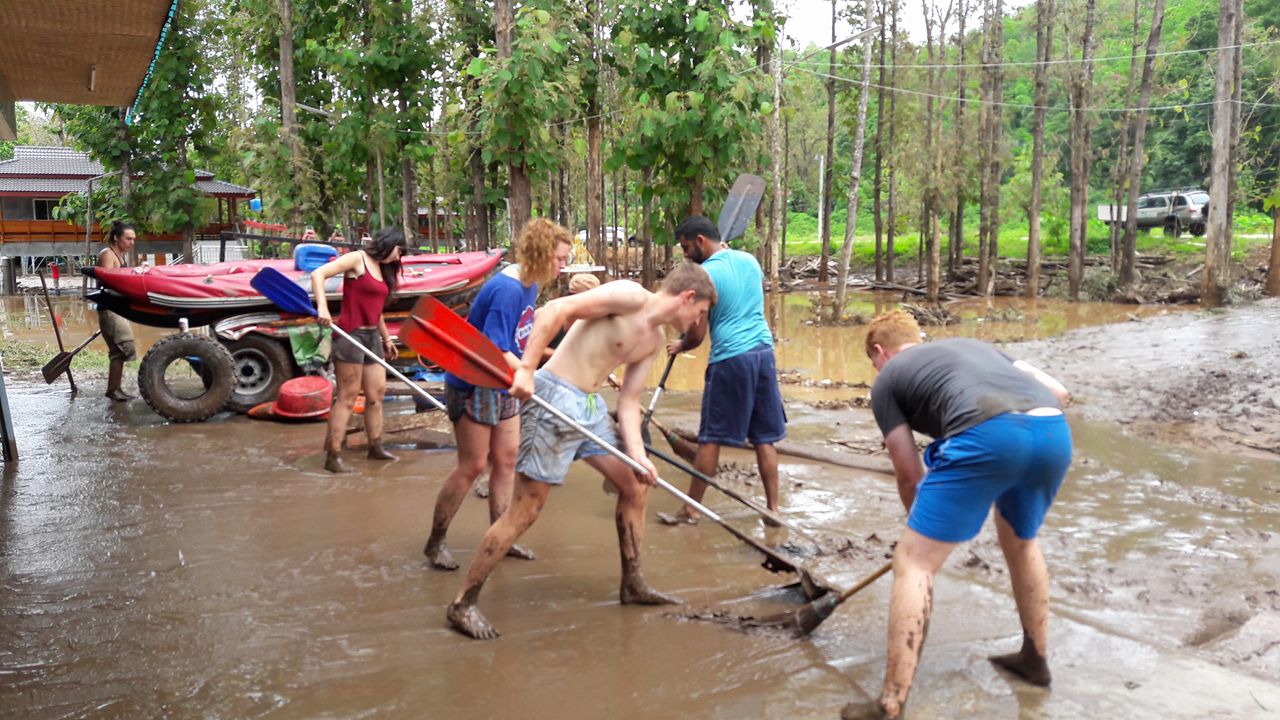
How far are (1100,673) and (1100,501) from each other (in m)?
2.94

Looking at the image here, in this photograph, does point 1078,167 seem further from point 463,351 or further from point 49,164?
point 49,164

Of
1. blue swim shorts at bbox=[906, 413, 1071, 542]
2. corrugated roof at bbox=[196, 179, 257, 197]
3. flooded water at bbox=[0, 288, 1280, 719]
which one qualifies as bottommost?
flooded water at bbox=[0, 288, 1280, 719]

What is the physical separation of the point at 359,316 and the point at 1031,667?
5071 mm

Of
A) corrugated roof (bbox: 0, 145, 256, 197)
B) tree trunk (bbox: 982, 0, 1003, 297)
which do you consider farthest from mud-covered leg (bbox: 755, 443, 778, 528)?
corrugated roof (bbox: 0, 145, 256, 197)

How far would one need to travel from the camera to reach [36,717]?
3.44 m

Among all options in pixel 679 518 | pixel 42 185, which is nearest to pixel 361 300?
pixel 679 518

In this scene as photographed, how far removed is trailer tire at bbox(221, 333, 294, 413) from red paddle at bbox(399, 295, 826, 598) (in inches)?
241

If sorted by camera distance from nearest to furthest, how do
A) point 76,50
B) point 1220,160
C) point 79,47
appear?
point 79,47
point 76,50
point 1220,160

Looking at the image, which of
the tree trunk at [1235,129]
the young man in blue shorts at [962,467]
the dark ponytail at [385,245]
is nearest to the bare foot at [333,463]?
the dark ponytail at [385,245]

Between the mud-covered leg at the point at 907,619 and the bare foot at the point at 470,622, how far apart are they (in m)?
1.56

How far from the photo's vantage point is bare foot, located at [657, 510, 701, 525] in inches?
234

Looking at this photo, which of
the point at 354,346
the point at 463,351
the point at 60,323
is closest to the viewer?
the point at 463,351

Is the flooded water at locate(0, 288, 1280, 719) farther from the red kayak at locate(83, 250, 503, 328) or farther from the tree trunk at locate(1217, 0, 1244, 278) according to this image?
the tree trunk at locate(1217, 0, 1244, 278)

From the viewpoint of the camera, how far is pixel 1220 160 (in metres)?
18.5
